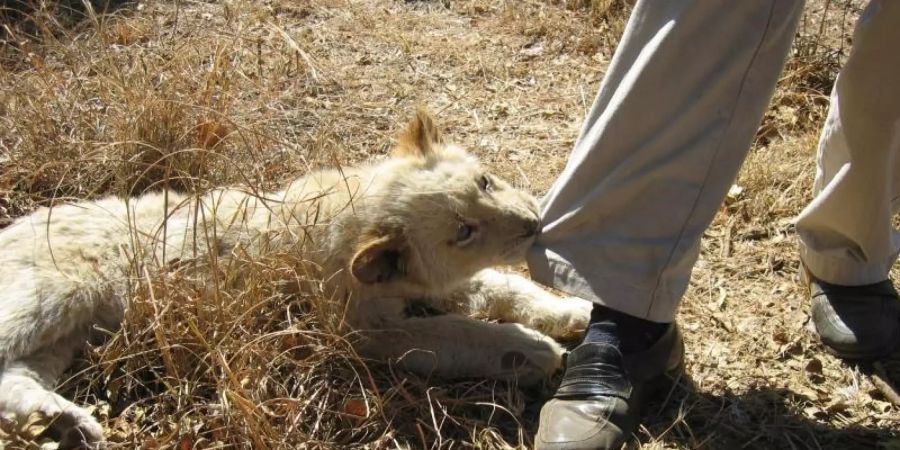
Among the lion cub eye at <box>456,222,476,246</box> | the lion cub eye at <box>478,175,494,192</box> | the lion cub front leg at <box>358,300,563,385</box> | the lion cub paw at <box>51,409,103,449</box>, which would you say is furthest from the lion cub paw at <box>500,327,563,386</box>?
the lion cub paw at <box>51,409,103,449</box>

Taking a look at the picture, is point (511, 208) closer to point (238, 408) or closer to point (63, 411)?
point (238, 408)

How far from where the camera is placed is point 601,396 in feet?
8.87

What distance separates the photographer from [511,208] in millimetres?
3250

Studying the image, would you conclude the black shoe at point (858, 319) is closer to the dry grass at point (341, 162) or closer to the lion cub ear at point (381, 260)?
the dry grass at point (341, 162)

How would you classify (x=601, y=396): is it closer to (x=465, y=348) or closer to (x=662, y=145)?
(x=465, y=348)

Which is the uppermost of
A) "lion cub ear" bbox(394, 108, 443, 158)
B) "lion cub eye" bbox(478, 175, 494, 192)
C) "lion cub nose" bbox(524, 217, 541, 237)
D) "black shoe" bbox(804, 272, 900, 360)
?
"lion cub ear" bbox(394, 108, 443, 158)

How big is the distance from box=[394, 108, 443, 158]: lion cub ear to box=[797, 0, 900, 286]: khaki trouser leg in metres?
1.53

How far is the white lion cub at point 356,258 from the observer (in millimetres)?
3074

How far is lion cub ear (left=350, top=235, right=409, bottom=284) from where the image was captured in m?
2.98

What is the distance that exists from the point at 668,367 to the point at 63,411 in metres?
2.08

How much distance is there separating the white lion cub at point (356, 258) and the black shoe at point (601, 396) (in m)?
0.31

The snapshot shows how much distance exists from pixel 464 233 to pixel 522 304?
1.39ft

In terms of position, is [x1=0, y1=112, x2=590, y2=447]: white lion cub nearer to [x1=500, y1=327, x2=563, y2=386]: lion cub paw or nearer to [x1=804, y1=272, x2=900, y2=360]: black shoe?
[x1=500, y1=327, x2=563, y2=386]: lion cub paw

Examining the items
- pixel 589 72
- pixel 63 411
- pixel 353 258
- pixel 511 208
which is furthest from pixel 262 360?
pixel 589 72
